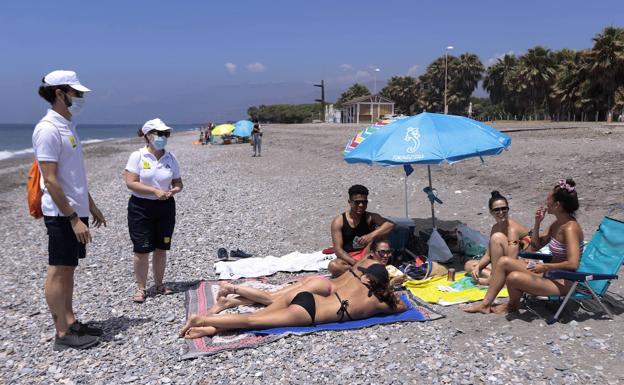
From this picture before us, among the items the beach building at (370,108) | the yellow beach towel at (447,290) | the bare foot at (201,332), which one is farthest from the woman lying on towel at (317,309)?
the beach building at (370,108)

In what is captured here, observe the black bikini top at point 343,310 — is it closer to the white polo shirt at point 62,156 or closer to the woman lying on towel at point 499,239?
the woman lying on towel at point 499,239

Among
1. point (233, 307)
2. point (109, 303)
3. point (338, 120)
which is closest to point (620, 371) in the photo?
point (233, 307)

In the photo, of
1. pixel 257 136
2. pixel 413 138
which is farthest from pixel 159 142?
pixel 257 136

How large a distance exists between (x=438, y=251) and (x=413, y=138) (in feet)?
5.45

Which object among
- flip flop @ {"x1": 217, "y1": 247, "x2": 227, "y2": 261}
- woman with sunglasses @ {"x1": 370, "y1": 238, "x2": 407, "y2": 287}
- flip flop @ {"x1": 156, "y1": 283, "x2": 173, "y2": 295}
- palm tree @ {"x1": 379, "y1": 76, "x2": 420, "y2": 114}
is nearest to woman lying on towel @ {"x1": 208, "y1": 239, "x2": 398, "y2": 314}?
woman with sunglasses @ {"x1": 370, "y1": 238, "x2": 407, "y2": 287}

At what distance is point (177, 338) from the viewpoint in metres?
4.70

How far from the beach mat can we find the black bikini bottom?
18cm

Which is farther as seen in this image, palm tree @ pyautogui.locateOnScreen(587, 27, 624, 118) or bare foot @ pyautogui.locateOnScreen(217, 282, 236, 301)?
palm tree @ pyautogui.locateOnScreen(587, 27, 624, 118)

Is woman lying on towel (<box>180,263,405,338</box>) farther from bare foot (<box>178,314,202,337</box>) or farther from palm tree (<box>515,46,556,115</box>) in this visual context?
palm tree (<box>515,46,556,115</box>)

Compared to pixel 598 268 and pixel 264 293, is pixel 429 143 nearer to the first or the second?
pixel 598 268

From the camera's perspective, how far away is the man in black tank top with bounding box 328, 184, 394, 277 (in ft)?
19.5

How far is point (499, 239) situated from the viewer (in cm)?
523

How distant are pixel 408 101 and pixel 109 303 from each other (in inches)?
2773

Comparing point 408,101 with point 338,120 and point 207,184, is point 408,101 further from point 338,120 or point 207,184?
point 207,184
